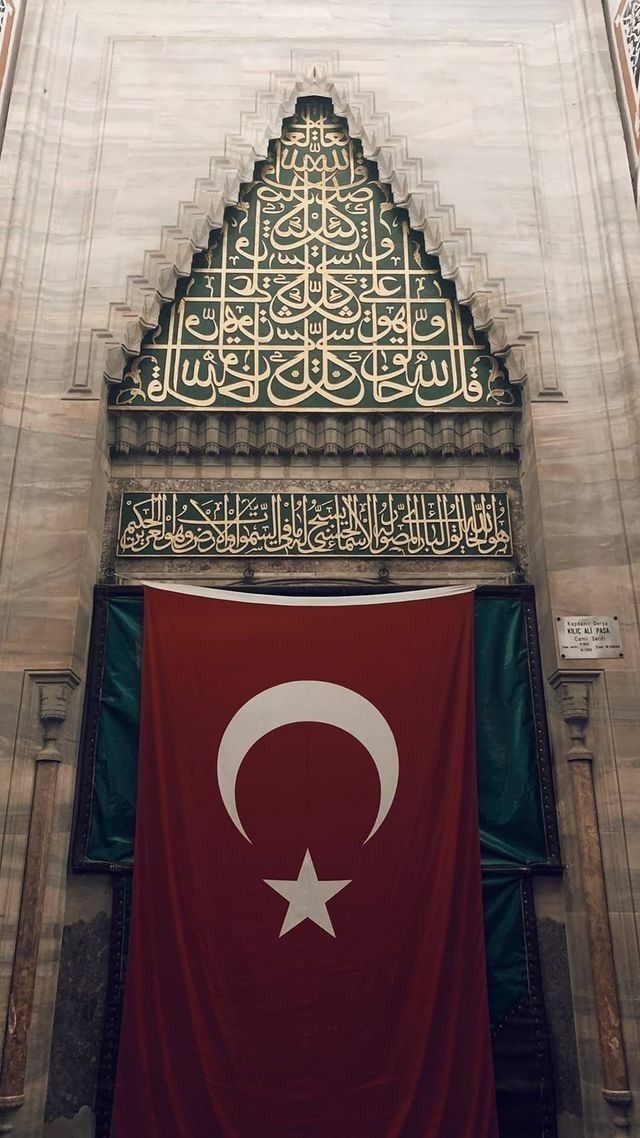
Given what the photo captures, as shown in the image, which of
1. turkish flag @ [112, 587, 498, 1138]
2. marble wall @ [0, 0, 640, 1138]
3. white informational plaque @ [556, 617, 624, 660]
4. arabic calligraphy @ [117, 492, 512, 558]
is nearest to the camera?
turkish flag @ [112, 587, 498, 1138]

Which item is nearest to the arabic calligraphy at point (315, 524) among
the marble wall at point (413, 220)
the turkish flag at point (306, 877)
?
the marble wall at point (413, 220)

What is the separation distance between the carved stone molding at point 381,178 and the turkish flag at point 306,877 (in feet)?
3.90

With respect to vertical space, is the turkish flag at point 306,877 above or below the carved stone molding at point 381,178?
below

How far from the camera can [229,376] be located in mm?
3818

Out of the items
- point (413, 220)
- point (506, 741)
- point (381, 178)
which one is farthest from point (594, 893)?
point (381, 178)

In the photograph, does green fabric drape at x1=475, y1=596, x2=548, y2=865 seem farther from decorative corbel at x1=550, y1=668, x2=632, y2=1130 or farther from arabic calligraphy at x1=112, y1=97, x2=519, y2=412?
arabic calligraphy at x1=112, y1=97, x2=519, y2=412

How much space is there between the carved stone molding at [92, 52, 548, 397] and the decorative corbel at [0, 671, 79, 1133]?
139 centimetres

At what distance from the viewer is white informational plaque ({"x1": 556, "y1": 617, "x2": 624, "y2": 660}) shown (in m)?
3.27

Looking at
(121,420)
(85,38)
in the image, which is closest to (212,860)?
(121,420)

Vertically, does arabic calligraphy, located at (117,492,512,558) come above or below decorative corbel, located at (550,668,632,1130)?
above

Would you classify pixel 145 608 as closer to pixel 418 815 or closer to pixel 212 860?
pixel 212 860

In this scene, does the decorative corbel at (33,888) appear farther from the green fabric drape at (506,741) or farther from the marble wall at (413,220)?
the green fabric drape at (506,741)

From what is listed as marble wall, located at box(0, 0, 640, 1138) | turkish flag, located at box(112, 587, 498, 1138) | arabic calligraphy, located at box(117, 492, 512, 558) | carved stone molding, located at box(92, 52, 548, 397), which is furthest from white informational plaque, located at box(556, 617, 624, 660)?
carved stone molding, located at box(92, 52, 548, 397)

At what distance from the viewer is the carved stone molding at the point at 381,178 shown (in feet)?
12.4
